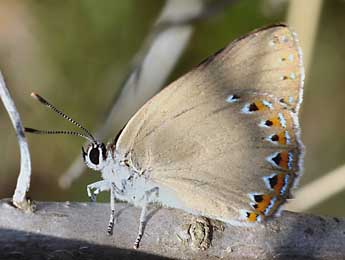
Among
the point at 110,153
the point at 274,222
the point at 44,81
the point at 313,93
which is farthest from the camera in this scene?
the point at 313,93

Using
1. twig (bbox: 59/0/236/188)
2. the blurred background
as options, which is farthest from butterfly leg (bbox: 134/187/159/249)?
the blurred background

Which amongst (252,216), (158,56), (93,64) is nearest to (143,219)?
(252,216)

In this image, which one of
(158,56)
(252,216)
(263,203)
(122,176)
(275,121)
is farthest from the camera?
(158,56)

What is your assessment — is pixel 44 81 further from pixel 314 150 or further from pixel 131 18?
pixel 314 150

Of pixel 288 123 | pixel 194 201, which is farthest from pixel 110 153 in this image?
pixel 288 123

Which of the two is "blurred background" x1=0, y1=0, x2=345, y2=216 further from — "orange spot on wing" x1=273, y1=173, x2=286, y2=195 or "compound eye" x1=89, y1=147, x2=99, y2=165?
"orange spot on wing" x1=273, y1=173, x2=286, y2=195

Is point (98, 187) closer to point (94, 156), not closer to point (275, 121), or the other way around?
point (94, 156)
